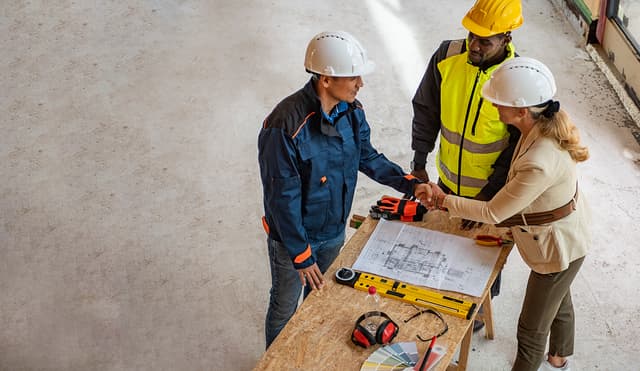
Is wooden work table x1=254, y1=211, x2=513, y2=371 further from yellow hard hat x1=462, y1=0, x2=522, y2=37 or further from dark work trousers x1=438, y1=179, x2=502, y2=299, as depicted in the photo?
yellow hard hat x1=462, y1=0, x2=522, y2=37

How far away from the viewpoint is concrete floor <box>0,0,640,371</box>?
3.96 metres

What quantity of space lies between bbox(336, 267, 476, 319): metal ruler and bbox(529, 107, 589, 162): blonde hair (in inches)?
26.5

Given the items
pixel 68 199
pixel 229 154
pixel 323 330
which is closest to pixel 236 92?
pixel 229 154

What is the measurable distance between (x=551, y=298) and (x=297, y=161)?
46.0 inches

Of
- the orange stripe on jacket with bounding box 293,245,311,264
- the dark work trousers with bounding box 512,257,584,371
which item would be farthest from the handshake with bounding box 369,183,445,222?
the dark work trousers with bounding box 512,257,584,371

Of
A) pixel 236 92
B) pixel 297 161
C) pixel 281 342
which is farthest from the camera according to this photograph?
pixel 236 92

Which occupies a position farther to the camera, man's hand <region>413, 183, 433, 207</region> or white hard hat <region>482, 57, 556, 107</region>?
man's hand <region>413, 183, 433, 207</region>

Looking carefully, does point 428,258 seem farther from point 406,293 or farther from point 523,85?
point 523,85

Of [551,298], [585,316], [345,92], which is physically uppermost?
[345,92]

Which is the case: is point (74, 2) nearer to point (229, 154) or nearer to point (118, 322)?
point (229, 154)

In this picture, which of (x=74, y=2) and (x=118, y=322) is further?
(x=74, y=2)

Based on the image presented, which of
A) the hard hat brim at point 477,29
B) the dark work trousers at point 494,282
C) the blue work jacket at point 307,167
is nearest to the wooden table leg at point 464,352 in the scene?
the dark work trousers at point 494,282

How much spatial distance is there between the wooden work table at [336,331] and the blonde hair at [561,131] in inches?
21.7

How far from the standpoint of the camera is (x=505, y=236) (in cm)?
308
